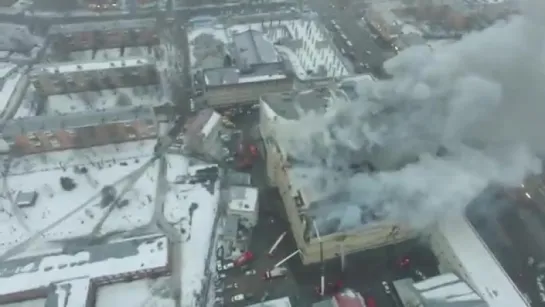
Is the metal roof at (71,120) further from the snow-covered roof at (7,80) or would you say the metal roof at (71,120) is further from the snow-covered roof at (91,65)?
the snow-covered roof at (7,80)

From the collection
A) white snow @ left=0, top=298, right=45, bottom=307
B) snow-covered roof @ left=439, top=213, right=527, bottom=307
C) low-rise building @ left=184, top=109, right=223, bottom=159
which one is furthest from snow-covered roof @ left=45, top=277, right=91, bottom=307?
snow-covered roof @ left=439, top=213, right=527, bottom=307

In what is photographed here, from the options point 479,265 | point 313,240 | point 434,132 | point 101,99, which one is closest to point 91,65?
point 101,99

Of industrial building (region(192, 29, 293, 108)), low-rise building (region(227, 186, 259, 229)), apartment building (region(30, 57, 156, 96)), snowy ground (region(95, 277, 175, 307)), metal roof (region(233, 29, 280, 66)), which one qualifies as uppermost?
metal roof (region(233, 29, 280, 66))

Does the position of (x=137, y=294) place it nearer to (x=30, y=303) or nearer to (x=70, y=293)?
(x=70, y=293)

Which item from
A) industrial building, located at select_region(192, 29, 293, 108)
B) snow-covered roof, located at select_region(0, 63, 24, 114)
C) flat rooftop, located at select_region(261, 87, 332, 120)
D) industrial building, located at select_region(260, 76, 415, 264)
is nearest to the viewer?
industrial building, located at select_region(260, 76, 415, 264)

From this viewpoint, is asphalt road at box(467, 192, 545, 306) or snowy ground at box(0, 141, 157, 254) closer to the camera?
asphalt road at box(467, 192, 545, 306)

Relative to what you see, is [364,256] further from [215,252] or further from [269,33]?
[269,33]

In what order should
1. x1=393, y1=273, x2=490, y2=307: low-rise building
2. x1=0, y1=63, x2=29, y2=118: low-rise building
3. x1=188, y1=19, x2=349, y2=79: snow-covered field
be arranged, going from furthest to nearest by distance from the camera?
x1=188, y1=19, x2=349, y2=79: snow-covered field → x1=0, y1=63, x2=29, y2=118: low-rise building → x1=393, y1=273, x2=490, y2=307: low-rise building

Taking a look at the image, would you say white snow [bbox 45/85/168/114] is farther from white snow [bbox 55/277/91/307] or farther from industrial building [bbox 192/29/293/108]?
white snow [bbox 55/277/91/307]
